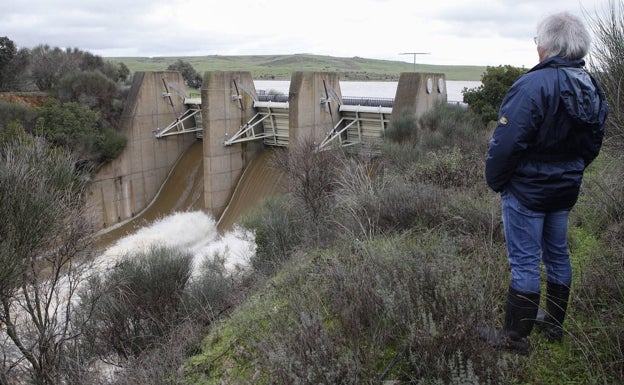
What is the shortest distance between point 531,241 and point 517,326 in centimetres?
47

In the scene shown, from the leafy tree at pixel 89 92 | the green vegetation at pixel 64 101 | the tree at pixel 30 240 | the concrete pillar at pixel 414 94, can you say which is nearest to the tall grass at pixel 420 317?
the tree at pixel 30 240

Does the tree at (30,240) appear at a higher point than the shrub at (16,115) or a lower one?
lower

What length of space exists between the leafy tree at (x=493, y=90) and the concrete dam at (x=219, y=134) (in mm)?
1376

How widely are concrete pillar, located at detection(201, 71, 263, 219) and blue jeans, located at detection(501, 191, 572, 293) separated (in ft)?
52.3

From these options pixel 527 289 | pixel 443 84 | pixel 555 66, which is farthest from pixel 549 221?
pixel 443 84

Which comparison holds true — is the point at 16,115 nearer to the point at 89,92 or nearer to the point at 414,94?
the point at 89,92

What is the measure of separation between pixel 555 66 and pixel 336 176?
8.55m

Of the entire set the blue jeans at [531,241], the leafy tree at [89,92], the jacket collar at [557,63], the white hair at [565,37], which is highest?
the leafy tree at [89,92]

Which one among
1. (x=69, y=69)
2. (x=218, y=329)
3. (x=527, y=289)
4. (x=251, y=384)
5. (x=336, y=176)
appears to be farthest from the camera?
(x=69, y=69)

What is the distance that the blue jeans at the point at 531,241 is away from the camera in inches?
102

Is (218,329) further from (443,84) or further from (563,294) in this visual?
(443,84)

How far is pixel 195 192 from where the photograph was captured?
19.6 metres

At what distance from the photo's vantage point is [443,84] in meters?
16.6

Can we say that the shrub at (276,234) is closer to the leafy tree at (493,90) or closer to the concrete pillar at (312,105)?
the concrete pillar at (312,105)
